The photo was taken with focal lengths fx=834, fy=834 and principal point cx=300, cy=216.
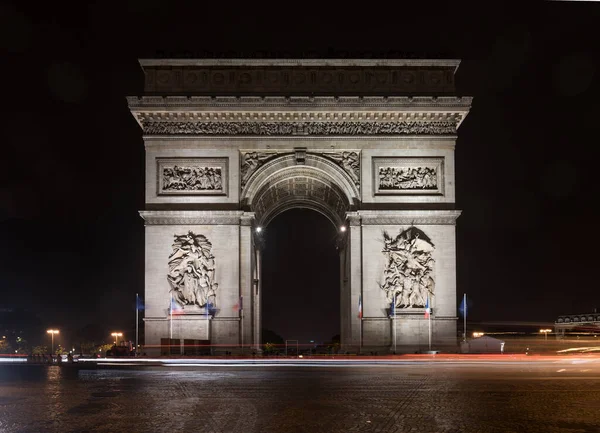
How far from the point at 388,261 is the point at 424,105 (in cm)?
750

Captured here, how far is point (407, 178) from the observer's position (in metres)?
39.5

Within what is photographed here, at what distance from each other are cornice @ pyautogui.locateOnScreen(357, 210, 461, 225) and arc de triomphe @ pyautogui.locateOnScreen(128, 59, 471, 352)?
47 mm

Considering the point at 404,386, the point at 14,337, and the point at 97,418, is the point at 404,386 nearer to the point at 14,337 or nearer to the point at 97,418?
the point at 97,418

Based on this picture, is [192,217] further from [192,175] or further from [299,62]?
[299,62]

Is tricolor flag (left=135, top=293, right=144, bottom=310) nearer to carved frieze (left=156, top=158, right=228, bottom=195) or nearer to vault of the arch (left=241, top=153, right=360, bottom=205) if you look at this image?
carved frieze (left=156, top=158, right=228, bottom=195)

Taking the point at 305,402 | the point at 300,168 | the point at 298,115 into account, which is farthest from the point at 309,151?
the point at 305,402

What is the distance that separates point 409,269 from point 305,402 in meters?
23.5

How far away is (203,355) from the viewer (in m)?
36.7

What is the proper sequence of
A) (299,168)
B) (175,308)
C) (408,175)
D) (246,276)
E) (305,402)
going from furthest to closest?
1. (299,168)
2. (408,175)
3. (246,276)
4. (175,308)
5. (305,402)

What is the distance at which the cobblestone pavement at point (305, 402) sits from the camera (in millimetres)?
12453

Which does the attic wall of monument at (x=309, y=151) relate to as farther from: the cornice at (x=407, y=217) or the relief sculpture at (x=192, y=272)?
the relief sculpture at (x=192, y=272)

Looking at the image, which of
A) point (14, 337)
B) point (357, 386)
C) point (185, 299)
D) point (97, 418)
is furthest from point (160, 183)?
point (14, 337)

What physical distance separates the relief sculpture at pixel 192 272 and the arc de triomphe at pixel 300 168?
0.17 feet

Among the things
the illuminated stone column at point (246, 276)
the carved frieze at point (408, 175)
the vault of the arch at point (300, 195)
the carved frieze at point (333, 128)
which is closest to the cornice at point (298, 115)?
the carved frieze at point (333, 128)
